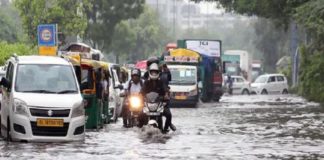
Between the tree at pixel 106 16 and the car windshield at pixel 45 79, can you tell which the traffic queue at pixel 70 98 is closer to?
the car windshield at pixel 45 79

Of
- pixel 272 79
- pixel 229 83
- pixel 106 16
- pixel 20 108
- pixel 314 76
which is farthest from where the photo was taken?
pixel 229 83

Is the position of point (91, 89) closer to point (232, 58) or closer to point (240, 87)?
point (240, 87)

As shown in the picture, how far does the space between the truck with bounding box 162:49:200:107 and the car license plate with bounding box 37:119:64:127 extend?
21.7 m

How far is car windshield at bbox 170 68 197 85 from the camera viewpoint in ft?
139

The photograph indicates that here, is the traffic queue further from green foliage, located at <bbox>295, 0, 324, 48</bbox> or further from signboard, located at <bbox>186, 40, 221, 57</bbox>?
signboard, located at <bbox>186, 40, 221, 57</bbox>

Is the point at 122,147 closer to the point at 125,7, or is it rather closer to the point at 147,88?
the point at 147,88

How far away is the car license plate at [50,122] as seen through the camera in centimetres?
1945

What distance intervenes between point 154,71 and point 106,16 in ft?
150

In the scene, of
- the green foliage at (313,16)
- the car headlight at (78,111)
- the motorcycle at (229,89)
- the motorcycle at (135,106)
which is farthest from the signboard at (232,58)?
the car headlight at (78,111)

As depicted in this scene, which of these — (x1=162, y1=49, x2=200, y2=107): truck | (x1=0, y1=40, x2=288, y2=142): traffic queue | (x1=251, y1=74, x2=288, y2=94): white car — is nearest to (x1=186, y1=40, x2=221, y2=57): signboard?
(x1=162, y1=49, x2=200, y2=107): truck

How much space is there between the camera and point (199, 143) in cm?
2084

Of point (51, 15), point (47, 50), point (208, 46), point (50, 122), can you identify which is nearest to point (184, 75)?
point (51, 15)

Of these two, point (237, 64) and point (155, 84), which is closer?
point (155, 84)

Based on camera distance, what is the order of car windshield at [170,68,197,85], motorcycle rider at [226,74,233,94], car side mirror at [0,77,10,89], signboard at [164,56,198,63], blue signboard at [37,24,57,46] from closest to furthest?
car side mirror at [0,77,10,89]
blue signboard at [37,24,57,46]
car windshield at [170,68,197,85]
signboard at [164,56,198,63]
motorcycle rider at [226,74,233,94]
